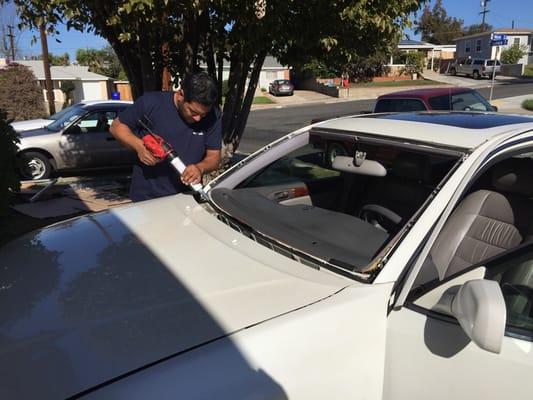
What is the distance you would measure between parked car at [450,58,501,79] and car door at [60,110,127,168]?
4092cm

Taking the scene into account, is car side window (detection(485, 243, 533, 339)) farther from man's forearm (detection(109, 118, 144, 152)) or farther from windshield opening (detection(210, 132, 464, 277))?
man's forearm (detection(109, 118, 144, 152))

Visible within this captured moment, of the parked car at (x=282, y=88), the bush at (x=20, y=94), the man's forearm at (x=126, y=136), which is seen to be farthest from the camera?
the parked car at (x=282, y=88)

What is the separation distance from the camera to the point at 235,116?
6250 millimetres

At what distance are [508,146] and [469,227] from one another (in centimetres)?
48

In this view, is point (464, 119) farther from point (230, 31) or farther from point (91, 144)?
point (91, 144)

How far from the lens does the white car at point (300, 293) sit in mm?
1456

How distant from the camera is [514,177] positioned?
2654mm

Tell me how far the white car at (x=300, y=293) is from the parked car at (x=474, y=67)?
149ft

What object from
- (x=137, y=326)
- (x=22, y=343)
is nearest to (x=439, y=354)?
(x=137, y=326)

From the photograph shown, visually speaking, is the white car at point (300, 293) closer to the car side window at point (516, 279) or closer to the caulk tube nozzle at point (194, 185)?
the car side window at point (516, 279)

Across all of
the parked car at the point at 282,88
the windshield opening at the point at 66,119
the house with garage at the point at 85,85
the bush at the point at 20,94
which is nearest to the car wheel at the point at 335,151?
the windshield opening at the point at 66,119

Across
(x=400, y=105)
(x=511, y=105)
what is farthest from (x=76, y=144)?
(x=511, y=105)

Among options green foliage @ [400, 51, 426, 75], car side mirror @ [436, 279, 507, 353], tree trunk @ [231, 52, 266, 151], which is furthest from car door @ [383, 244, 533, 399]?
green foliage @ [400, 51, 426, 75]

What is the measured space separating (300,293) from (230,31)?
160 inches
